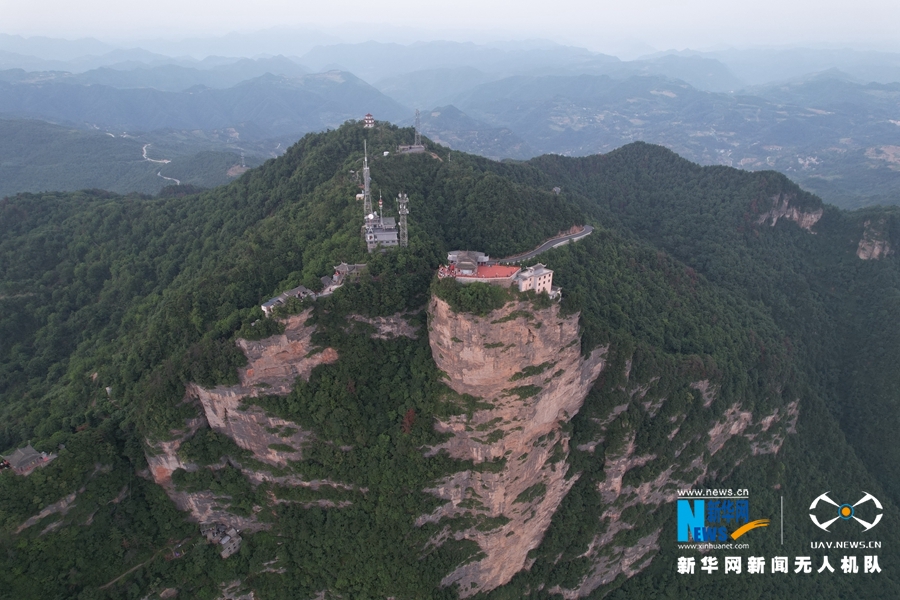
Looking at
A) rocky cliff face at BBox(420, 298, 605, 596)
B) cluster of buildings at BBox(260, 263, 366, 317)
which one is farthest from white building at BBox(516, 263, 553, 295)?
cluster of buildings at BBox(260, 263, 366, 317)

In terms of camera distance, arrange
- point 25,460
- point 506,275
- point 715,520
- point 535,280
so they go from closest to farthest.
→ point 25,460
point 535,280
point 506,275
point 715,520

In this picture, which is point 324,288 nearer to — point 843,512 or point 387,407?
point 387,407

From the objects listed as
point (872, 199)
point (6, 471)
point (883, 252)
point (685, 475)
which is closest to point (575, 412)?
point (685, 475)

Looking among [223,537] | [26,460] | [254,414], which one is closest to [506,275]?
[254,414]

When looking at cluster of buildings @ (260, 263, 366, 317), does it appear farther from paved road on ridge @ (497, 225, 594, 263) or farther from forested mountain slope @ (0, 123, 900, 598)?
paved road on ridge @ (497, 225, 594, 263)

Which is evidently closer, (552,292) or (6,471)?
(6,471)

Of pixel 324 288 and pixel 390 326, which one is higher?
pixel 324 288

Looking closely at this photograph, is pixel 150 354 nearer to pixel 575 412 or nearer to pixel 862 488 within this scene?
pixel 575 412

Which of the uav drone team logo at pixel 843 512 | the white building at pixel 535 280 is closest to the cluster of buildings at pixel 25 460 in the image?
the white building at pixel 535 280
